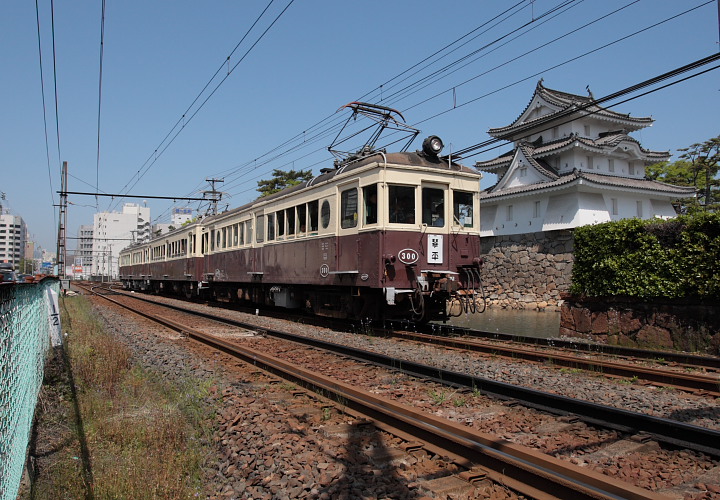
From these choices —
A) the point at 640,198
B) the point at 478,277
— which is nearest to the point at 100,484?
the point at 478,277

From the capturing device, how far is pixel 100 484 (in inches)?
131

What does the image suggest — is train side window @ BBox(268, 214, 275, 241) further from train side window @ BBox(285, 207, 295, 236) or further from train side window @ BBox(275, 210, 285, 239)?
train side window @ BBox(285, 207, 295, 236)

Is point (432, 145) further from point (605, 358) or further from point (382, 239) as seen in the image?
point (605, 358)

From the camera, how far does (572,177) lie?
936 inches

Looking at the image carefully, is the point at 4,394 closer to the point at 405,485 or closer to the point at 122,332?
the point at 405,485

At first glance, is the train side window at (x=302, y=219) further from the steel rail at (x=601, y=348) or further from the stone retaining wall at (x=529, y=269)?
the stone retaining wall at (x=529, y=269)

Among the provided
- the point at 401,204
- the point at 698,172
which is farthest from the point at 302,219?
the point at 698,172

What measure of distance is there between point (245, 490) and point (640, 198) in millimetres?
28153

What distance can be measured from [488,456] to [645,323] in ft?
26.8

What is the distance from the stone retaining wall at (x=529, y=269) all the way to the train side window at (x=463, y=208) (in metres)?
14.0

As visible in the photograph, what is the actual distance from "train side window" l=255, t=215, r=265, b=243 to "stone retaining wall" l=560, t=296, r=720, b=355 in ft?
26.4

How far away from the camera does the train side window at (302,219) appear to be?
1235 centimetres

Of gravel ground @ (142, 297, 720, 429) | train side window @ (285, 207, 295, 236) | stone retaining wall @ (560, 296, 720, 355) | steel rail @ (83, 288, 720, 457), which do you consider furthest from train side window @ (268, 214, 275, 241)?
steel rail @ (83, 288, 720, 457)

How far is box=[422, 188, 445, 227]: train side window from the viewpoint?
10.3 metres
